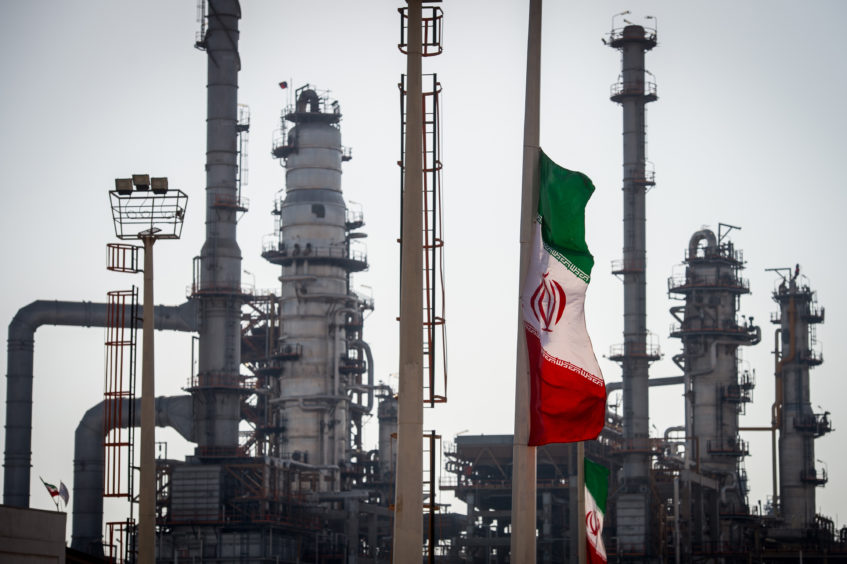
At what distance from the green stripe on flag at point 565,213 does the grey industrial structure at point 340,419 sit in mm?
56436

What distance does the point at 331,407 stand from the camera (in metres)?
82.2

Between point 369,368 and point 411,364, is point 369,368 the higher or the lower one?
the higher one

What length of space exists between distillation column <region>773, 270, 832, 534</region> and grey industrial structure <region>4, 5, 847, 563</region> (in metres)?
0.12

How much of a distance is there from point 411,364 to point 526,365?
2.25 meters

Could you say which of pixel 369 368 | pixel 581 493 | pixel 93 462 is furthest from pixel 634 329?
pixel 581 493

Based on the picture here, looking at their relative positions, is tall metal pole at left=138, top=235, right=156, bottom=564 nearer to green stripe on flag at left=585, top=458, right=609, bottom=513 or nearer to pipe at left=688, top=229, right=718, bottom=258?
green stripe on flag at left=585, top=458, right=609, bottom=513

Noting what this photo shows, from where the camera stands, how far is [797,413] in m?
92.6

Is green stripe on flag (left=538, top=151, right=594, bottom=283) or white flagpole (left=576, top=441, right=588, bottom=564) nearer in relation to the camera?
green stripe on flag (left=538, top=151, right=594, bottom=283)

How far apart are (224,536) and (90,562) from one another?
40.4 metres

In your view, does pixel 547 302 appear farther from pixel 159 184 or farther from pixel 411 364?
pixel 159 184

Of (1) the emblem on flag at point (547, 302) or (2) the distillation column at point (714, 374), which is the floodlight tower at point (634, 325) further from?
(1) the emblem on flag at point (547, 302)

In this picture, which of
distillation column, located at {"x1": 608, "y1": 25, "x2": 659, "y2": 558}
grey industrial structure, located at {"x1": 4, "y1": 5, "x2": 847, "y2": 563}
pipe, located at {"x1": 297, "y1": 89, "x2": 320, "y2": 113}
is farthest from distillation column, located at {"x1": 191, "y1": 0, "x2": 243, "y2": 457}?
distillation column, located at {"x1": 608, "y1": 25, "x2": 659, "y2": 558}

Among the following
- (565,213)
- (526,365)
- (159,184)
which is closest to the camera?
(526,365)

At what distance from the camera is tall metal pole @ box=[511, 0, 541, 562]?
17422 millimetres
